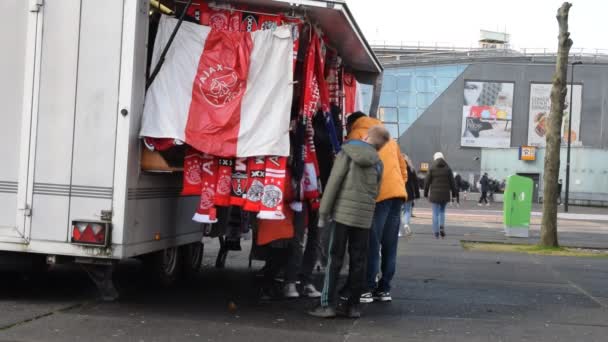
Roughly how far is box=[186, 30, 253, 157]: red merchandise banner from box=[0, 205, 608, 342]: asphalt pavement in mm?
1508

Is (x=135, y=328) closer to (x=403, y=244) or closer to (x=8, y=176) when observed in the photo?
(x=8, y=176)

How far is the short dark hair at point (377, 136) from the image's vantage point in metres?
7.27

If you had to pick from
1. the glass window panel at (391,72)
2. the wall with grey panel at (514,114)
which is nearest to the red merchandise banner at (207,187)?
the wall with grey panel at (514,114)

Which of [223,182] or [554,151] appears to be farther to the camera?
[554,151]

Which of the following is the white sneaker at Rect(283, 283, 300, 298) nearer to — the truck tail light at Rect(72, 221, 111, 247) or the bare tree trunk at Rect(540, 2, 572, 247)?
the truck tail light at Rect(72, 221, 111, 247)

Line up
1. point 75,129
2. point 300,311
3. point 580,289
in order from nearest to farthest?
point 75,129
point 300,311
point 580,289

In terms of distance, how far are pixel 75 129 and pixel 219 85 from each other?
4.06ft

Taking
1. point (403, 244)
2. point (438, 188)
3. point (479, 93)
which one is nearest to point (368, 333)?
point (403, 244)

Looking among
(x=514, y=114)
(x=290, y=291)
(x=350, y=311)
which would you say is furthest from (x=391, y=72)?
(x=350, y=311)

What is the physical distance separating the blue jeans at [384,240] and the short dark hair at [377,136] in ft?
2.98

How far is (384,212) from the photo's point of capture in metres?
8.08

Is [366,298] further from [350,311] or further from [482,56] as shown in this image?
[482,56]

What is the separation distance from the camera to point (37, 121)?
6.80m

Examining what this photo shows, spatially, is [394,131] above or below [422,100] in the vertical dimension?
below
